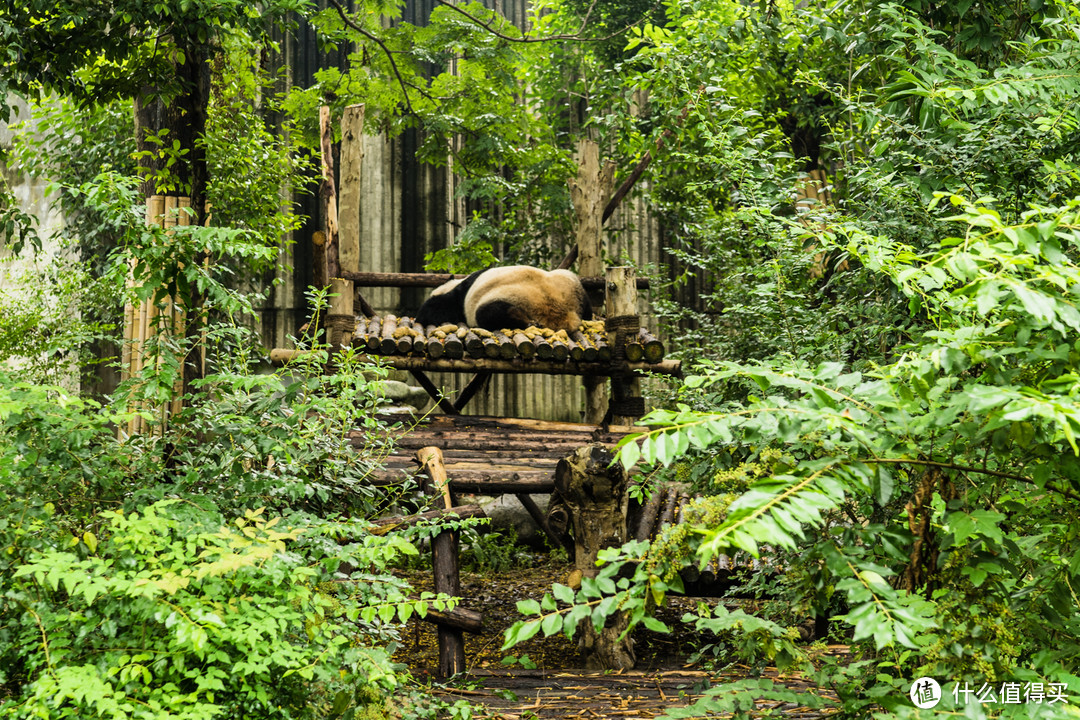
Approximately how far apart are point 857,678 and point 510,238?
26.5ft

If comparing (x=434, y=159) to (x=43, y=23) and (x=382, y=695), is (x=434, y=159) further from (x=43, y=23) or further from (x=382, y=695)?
(x=382, y=695)

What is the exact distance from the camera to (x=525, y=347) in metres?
6.43

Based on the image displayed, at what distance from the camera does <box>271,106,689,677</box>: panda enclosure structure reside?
14.3 feet

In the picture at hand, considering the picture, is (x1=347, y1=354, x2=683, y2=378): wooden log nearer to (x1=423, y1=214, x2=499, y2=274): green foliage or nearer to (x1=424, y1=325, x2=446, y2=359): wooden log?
(x1=424, y1=325, x2=446, y2=359): wooden log

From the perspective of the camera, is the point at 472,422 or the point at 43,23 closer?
the point at 43,23

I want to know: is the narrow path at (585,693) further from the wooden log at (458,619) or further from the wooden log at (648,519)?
the wooden log at (648,519)

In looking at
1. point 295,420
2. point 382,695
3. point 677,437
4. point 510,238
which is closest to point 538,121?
point 510,238

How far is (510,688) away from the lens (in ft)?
12.3

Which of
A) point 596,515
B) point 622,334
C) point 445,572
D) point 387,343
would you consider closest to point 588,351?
point 622,334

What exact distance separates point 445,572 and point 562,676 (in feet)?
2.91

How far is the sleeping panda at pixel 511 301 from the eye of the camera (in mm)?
7008

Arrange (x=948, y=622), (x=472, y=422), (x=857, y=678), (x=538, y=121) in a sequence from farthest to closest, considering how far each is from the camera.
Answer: (x=538, y=121) < (x=472, y=422) < (x=857, y=678) < (x=948, y=622)

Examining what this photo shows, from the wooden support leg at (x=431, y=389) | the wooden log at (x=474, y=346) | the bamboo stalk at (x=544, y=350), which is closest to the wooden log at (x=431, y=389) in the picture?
the wooden support leg at (x=431, y=389)

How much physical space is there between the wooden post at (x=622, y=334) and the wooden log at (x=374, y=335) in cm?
178
